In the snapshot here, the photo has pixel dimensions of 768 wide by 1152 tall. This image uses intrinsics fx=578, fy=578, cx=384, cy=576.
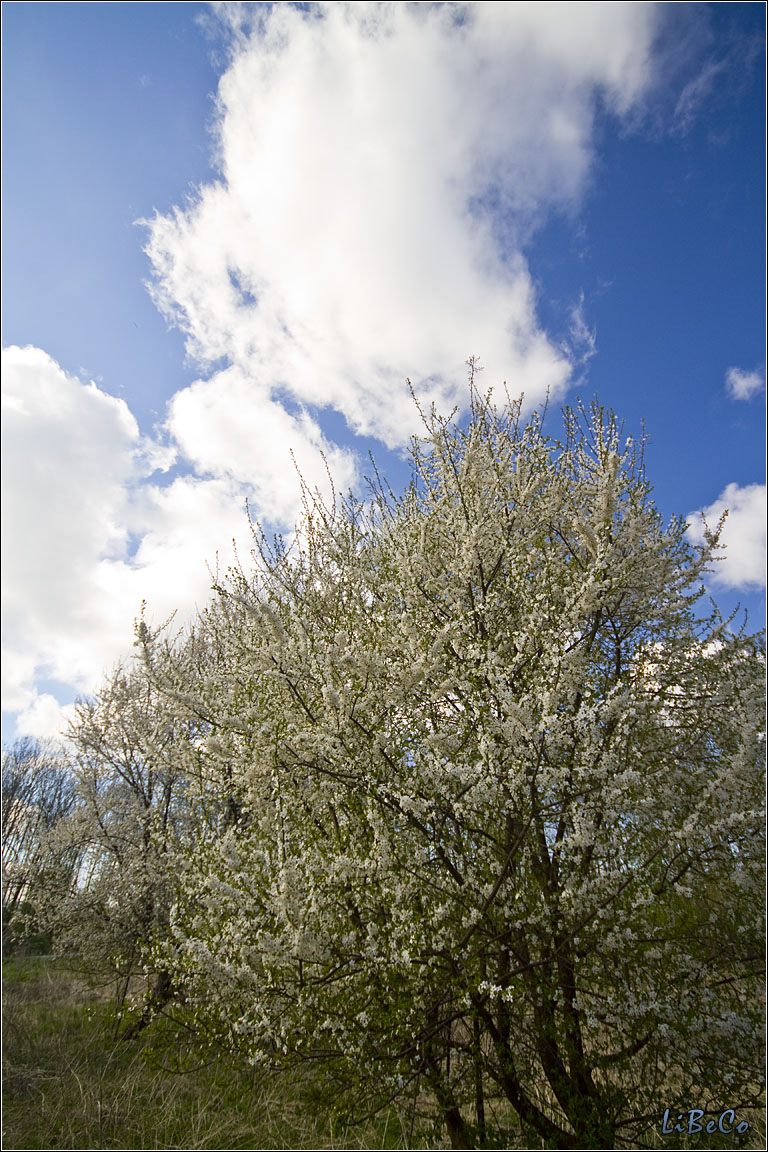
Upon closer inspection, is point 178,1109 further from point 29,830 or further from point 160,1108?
point 29,830

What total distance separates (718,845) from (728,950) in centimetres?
91

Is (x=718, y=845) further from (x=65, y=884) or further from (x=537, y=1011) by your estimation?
(x=65, y=884)

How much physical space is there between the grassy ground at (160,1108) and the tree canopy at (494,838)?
959 millimetres

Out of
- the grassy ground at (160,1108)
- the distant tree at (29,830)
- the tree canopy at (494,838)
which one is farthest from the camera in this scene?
the distant tree at (29,830)

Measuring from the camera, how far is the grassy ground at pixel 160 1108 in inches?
212

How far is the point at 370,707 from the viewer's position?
462cm

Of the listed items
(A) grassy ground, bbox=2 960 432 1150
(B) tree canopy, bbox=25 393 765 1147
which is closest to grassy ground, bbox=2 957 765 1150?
(A) grassy ground, bbox=2 960 432 1150

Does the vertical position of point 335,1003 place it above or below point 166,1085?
above

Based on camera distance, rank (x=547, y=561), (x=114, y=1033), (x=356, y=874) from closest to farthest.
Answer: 1. (x=356, y=874)
2. (x=547, y=561)
3. (x=114, y=1033)

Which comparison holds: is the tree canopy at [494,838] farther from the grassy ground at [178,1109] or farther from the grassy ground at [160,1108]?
the grassy ground at [160,1108]

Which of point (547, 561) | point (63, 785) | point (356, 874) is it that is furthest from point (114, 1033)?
point (63, 785)

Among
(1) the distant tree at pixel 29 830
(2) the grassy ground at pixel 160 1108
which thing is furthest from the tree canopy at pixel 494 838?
(1) the distant tree at pixel 29 830

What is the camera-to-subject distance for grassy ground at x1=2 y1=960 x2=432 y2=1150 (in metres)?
5.39

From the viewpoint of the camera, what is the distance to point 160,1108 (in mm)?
6441
